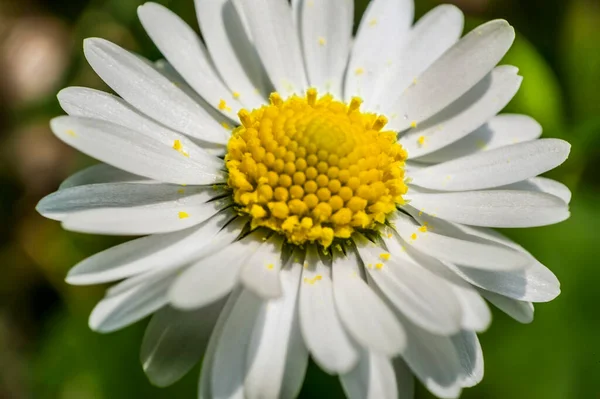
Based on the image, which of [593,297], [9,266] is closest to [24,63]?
[9,266]

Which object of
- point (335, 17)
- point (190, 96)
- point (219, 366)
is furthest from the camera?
point (335, 17)

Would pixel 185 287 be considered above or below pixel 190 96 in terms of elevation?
below

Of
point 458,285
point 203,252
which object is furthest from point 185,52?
point 458,285

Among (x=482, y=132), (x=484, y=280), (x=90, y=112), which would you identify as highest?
(x=482, y=132)

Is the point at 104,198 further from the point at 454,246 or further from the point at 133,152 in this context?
the point at 454,246

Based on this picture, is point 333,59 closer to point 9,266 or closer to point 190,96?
point 190,96

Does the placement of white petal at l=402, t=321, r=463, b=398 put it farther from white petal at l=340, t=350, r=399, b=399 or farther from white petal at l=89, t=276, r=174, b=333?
white petal at l=89, t=276, r=174, b=333

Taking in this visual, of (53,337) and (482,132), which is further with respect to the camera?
(53,337)
